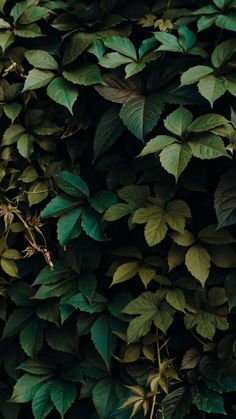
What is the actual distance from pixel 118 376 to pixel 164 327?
34cm

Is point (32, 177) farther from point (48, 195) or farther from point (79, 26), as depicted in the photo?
point (79, 26)

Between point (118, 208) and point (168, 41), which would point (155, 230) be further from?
point (168, 41)

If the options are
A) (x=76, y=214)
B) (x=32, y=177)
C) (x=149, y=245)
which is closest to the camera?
(x=149, y=245)

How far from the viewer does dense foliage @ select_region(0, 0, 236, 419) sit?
2.18 metres

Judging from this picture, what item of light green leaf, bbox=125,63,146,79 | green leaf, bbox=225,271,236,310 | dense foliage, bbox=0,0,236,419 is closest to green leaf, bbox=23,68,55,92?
dense foliage, bbox=0,0,236,419

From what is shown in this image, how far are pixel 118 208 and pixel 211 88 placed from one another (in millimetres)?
459

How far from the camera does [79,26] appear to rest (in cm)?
240

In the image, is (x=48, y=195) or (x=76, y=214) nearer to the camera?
(x=76, y=214)

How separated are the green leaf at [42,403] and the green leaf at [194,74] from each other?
3.58 ft

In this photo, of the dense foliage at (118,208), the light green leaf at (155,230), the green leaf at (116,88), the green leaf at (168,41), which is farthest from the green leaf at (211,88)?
the light green leaf at (155,230)

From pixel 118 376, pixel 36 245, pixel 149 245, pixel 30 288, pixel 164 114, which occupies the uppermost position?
pixel 164 114

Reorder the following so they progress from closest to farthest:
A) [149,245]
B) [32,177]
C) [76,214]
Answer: [149,245] < [76,214] < [32,177]

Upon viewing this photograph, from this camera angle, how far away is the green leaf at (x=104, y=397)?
2.30m

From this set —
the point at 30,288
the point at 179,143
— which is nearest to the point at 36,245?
the point at 30,288
